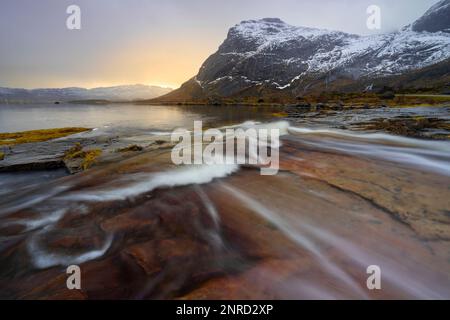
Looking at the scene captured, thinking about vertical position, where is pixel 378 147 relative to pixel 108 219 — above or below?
above

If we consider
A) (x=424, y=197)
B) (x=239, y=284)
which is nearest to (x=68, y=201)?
(x=239, y=284)

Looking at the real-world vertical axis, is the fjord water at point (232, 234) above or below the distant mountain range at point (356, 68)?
below

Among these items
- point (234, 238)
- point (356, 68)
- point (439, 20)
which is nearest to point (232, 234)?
point (234, 238)

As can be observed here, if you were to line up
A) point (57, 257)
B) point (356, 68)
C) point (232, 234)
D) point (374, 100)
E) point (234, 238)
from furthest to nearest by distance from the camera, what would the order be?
point (356, 68), point (374, 100), point (232, 234), point (234, 238), point (57, 257)

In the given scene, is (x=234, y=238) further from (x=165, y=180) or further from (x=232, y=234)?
(x=165, y=180)

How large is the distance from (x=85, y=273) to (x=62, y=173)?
668 centimetres

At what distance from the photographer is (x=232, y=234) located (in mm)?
3973

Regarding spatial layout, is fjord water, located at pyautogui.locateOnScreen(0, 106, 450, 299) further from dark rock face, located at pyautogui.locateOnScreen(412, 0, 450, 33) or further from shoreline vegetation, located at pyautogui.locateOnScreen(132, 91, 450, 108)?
dark rock face, located at pyautogui.locateOnScreen(412, 0, 450, 33)

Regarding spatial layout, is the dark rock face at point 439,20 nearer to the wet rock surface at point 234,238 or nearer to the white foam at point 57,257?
the wet rock surface at point 234,238

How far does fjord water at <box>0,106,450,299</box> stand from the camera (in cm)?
290

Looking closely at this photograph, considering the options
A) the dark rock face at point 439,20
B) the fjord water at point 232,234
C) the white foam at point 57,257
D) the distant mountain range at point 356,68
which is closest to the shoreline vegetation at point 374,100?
the fjord water at point 232,234

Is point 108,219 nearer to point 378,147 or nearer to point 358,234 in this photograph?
point 358,234

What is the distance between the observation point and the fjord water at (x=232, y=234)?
9.52ft

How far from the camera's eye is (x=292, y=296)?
105 inches
